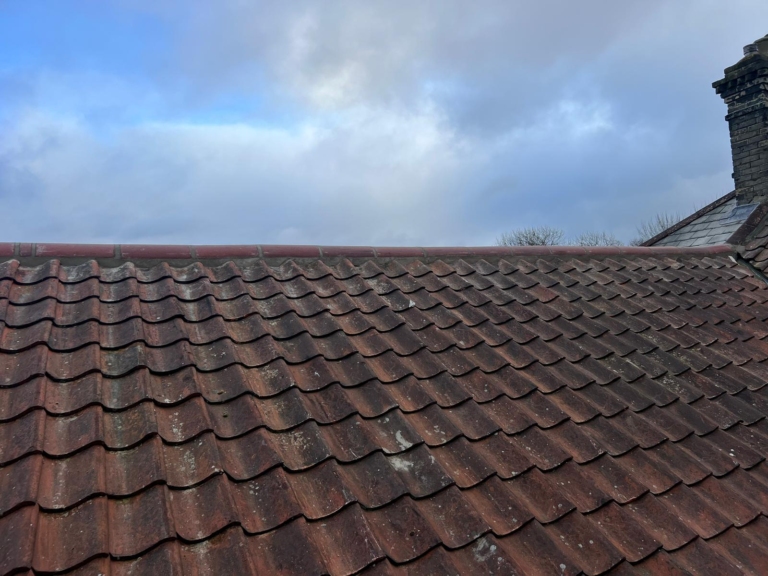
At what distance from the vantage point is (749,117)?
28.6ft

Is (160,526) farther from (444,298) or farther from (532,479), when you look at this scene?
(444,298)

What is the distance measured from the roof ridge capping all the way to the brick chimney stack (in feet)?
13.2

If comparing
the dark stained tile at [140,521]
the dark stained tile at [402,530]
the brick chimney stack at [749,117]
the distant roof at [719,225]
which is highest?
the brick chimney stack at [749,117]

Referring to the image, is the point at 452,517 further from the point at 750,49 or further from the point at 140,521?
the point at 750,49

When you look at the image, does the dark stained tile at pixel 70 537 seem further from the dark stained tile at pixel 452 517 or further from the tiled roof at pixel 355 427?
the dark stained tile at pixel 452 517

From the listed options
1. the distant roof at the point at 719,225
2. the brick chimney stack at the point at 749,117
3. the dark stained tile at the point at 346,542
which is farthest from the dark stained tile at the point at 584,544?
the brick chimney stack at the point at 749,117

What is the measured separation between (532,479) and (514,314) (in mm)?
1906

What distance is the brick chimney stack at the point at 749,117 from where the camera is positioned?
8.45 m

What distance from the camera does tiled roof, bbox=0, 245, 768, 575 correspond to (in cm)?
224

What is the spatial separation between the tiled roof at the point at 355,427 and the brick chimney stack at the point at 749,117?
4772 mm

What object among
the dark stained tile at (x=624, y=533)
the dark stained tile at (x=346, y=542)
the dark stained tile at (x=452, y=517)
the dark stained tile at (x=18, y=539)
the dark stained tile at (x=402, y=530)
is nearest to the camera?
the dark stained tile at (x=18, y=539)

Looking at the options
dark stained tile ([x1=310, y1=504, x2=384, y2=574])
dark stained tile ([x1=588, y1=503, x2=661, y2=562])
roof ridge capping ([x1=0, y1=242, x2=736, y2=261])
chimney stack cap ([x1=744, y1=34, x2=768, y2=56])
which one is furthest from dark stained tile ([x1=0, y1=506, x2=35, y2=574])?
chimney stack cap ([x1=744, y1=34, x2=768, y2=56])

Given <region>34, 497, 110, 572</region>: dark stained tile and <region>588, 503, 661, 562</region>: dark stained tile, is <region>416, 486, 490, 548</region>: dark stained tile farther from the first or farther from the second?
<region>34, 497, 110, 572</region>: dark stained tile

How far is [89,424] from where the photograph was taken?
102 inches
